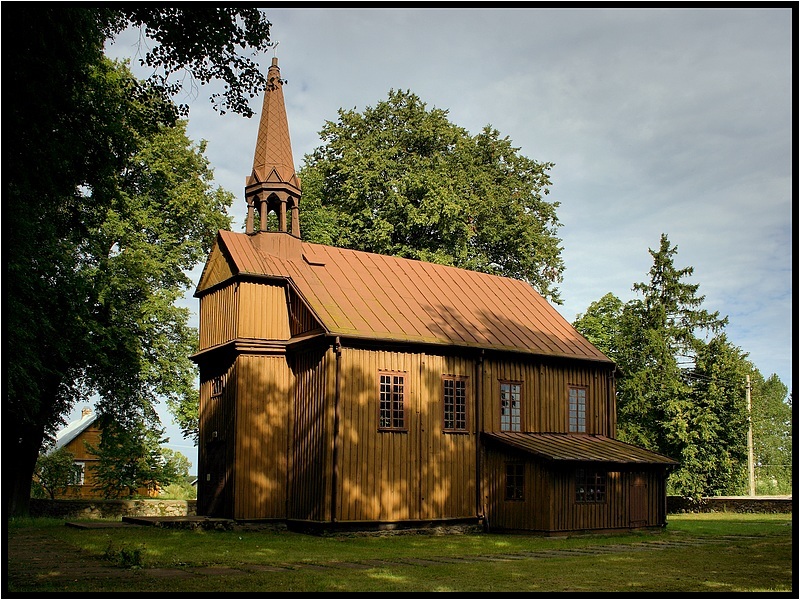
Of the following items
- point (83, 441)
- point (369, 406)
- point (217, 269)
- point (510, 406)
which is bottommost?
point (83, 441)

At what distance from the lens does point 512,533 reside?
2397cm

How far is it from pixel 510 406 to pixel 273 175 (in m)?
10.1

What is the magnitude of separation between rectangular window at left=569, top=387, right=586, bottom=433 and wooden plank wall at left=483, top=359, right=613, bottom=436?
0.17m

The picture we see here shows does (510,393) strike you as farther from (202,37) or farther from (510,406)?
(202,37)

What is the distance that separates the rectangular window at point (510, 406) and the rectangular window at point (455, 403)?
1490 millimetres

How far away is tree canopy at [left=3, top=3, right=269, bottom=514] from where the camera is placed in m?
14.0

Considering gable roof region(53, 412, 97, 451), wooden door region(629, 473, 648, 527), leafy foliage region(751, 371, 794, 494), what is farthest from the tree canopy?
leafy foliage region(751, 371, 794, 494)

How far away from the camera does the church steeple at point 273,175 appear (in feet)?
85.6

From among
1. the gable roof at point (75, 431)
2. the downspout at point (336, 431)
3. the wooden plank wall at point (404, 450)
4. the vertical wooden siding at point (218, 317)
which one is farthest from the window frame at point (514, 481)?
the gable roof at point (75, 431)

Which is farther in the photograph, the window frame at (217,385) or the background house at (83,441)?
the background house at (83,441)

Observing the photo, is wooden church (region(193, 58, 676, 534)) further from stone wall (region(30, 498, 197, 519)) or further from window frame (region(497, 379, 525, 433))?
stone wall (region(30, 498, 197, 519))

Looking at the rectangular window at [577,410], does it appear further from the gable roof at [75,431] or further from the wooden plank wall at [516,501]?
the gable roof at [75,431]

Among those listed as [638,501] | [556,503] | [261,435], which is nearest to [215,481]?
[261,435]

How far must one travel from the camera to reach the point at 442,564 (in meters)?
15.3
